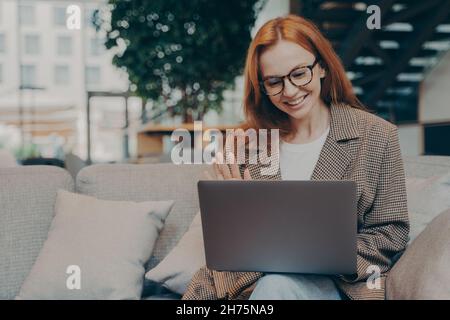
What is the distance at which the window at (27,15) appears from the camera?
8047 millimetres

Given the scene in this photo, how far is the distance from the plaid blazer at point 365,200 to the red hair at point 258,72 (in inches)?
5.1

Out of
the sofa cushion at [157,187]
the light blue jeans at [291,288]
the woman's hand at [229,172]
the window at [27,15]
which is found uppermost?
the window at [27,15]

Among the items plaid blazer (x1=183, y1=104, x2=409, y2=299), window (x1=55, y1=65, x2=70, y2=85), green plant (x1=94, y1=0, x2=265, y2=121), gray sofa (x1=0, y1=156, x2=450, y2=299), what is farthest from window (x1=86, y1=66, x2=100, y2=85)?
plaid blazer (x1=183, y1=104, x2=409, y2=299)

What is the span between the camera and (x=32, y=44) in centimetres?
809

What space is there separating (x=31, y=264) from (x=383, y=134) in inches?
46.2

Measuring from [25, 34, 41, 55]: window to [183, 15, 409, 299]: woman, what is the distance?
6.97m

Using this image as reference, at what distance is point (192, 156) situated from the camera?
A: 299 centimetres

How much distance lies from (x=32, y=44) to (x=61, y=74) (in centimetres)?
62

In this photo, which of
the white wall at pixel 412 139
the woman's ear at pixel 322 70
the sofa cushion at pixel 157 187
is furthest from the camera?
the white wall at pixel 412 139

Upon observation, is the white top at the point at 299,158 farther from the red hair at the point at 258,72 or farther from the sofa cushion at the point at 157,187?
the sofa cushion at the point at 157,187

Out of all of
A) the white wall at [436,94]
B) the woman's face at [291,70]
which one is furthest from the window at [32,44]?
the woman's face at [291,70]

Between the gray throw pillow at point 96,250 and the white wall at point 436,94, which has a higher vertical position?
the white wall at point 436,94

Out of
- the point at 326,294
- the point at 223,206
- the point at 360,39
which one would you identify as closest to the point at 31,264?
the point at 223,206

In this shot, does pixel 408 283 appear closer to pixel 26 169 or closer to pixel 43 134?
pixel 26 169
